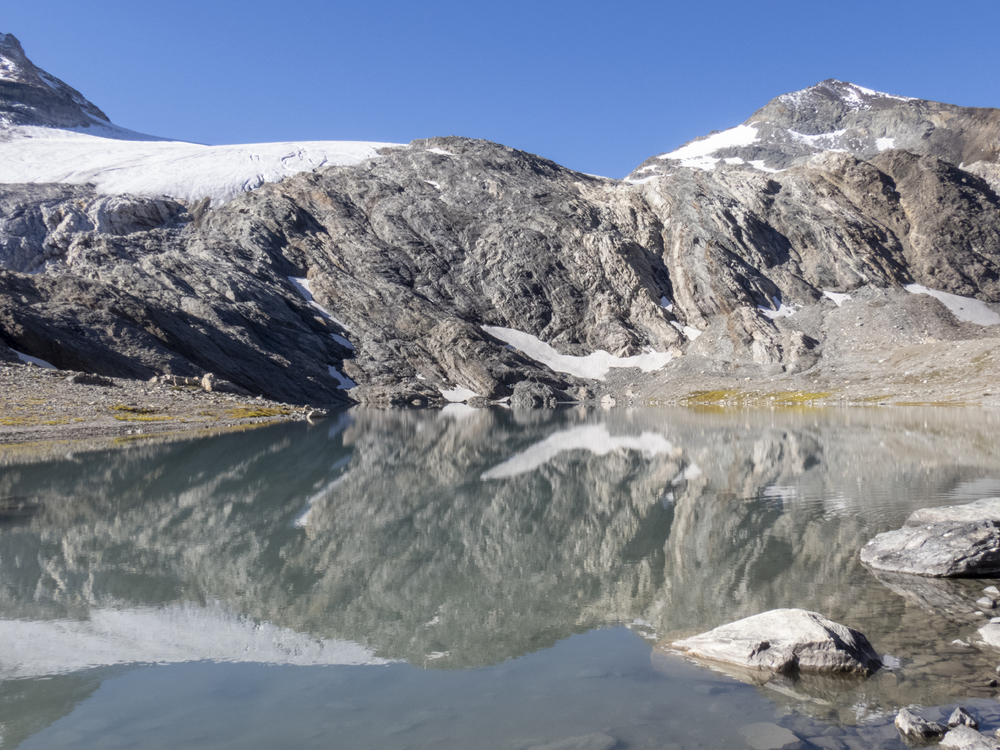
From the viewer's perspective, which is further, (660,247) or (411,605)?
(660,247)

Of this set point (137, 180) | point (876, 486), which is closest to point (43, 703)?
point (876, 486)

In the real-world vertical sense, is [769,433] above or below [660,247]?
below

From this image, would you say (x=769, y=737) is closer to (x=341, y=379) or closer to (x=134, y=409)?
(x=134, y=409)

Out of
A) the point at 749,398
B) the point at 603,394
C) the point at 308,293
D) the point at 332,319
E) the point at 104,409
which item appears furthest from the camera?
the point at 308,293

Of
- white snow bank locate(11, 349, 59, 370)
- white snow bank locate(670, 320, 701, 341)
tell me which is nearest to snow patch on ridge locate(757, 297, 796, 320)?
white snow bank locate(670, 320, 701, 341)

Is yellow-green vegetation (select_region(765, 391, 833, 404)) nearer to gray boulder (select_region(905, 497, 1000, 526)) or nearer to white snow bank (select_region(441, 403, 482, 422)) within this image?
white snow bank (select_region(441, 403, 482, 422))

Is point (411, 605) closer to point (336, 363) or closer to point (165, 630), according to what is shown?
point (165, 630)

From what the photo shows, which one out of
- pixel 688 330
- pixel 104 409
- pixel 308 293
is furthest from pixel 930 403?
pixel 308 293

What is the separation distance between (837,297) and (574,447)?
8738cm

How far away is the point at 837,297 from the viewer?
10962 centimetres

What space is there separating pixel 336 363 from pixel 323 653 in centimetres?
9050

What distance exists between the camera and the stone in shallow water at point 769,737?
737 centimetres

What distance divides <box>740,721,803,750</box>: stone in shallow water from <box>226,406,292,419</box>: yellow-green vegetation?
54877mm

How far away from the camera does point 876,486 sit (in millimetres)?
23203
